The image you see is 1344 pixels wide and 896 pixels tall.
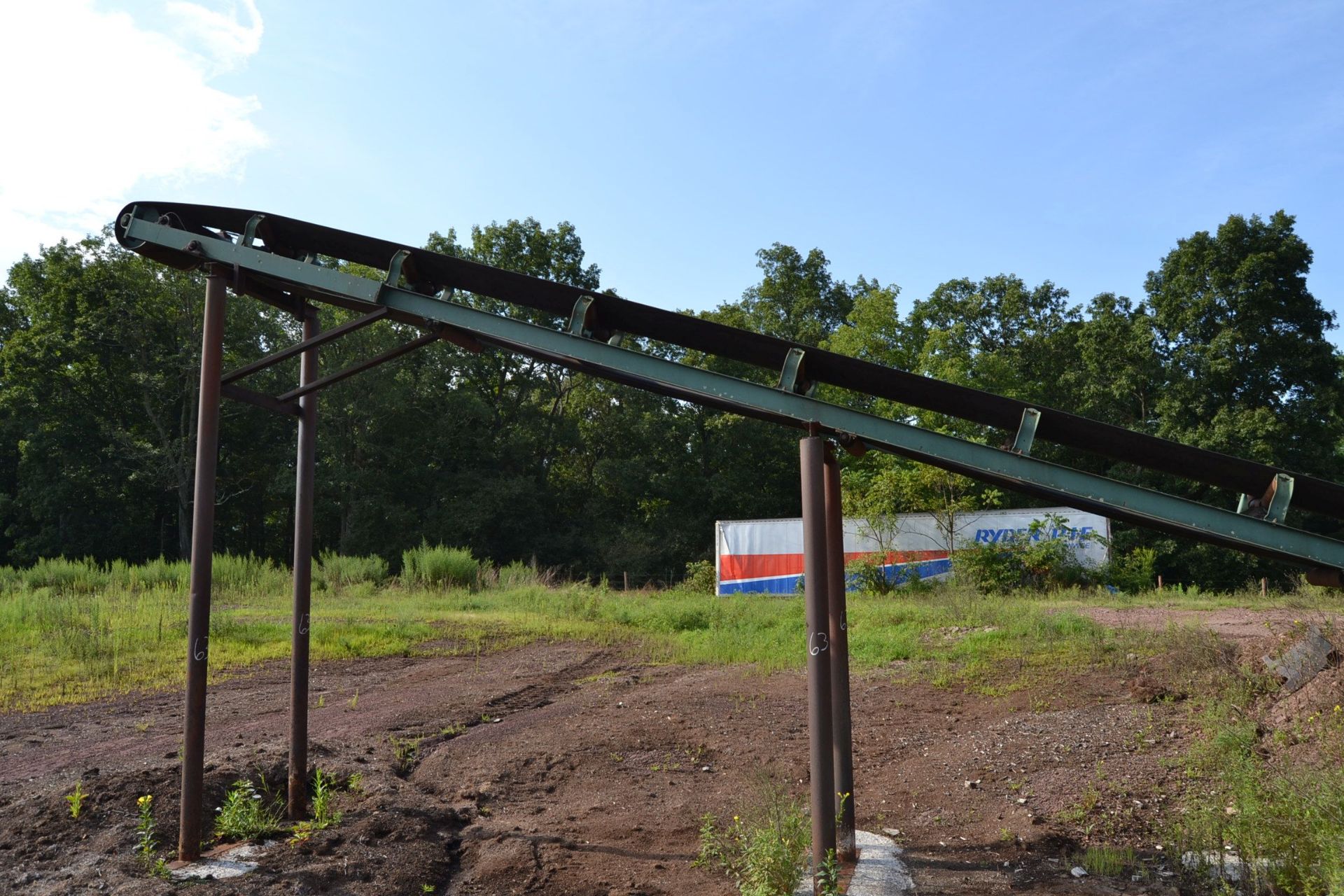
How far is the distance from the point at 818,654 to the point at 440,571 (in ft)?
59.1

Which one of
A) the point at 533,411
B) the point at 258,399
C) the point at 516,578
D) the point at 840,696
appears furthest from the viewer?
the point at 533,411

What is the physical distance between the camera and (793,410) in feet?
15.8

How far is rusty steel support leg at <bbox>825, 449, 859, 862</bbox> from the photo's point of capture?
5.05 m

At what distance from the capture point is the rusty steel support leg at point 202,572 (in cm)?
515

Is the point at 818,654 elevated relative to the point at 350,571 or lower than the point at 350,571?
elevated

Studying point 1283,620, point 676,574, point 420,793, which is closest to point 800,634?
point 1283,620

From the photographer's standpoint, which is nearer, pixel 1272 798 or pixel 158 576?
pixel 1272 798

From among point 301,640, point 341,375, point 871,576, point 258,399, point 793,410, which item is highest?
point 341,375

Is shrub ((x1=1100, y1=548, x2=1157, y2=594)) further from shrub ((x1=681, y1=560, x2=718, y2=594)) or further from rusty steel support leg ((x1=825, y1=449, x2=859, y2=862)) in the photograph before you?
rusty steel support leg ((x1=825, y1=449, x2=859, y2=862))

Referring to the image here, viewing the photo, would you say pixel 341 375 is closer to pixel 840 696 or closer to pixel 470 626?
pixel 840 696

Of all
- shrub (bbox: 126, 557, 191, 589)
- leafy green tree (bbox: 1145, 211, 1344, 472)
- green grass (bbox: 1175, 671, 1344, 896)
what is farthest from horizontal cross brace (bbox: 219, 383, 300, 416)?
leafy green tree (bbox: 1145, 211, 1344, 472)

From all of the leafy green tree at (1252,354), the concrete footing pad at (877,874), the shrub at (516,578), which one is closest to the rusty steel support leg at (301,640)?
the concrete footing pad at (877,874)

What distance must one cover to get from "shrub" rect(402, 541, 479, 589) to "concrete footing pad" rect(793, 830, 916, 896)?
1688 centimetres

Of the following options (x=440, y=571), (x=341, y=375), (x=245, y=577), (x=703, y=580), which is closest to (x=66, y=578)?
(x=245, y=577)
